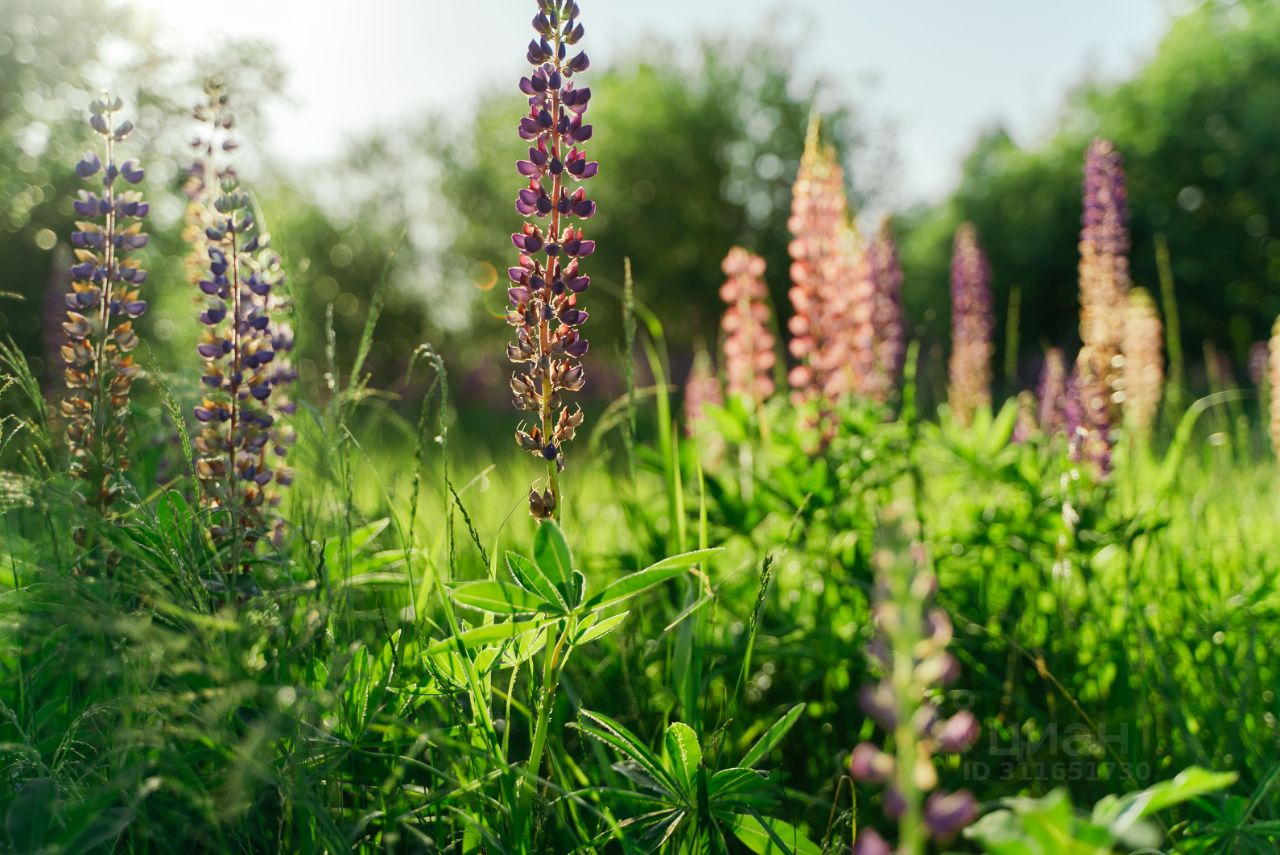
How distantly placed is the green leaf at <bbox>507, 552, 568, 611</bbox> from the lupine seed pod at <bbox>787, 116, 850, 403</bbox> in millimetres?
2159

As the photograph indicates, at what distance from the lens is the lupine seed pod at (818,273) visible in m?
3.54

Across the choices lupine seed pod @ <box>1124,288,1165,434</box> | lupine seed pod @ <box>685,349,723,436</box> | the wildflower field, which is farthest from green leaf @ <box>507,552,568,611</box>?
lupine seed pod @ <box>1124,288,1165,434</box>

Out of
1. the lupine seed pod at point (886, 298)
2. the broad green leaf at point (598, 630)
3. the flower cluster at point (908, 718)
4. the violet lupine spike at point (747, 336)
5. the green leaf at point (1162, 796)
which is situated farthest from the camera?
the lupine seed pod at point (886, 298)

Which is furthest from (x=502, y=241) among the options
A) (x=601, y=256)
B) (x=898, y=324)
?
(x=898, y=324)

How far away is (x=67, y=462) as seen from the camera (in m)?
2.15

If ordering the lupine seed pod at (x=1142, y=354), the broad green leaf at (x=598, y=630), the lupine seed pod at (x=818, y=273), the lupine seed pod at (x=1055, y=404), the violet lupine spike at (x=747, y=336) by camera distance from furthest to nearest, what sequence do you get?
the lupine seed pod at (x=1142, y=354), the violet lupine spike at (x=747, y=336), the lupine seed pod at (x=818, y=273), the lupine seed pod at (x=1055, y=404), the broad green leaf at (x=598, y=630)

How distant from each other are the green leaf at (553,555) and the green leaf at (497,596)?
4 centimetres

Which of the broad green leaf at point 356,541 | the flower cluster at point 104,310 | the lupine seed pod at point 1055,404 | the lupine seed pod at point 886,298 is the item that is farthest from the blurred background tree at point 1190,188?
the flower cluster at point 104,310

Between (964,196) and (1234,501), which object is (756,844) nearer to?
(1234,501)

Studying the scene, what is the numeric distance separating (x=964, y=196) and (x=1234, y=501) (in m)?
27.7

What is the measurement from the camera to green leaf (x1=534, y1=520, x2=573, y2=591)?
143cm

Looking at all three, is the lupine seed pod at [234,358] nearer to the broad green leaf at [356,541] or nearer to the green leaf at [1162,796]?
the broad green leaf at [356,541]

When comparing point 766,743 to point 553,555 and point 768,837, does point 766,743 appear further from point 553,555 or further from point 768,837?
point 553,555

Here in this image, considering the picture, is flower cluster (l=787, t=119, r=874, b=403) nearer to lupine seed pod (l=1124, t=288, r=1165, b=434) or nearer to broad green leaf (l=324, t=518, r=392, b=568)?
broad green leaf (l=324, t=518, r=392, b=568)
